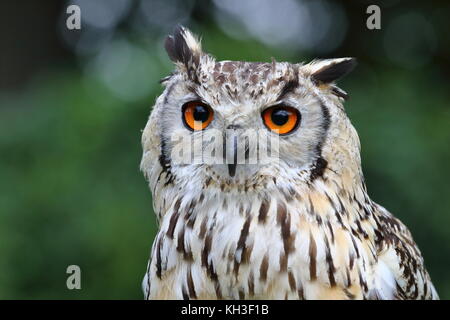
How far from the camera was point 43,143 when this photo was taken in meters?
4.61

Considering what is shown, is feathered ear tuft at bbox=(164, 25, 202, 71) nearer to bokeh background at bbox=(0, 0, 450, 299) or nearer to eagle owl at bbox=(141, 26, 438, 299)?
eagle owl at bbox=(141, 26, 438, 299)

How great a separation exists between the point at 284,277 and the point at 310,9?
552 centimetres

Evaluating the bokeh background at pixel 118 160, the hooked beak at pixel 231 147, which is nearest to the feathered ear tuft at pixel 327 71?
the hooked beak at pixel 231 147

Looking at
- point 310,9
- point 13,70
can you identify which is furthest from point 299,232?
point 310,9

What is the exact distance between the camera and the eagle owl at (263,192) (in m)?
1.98

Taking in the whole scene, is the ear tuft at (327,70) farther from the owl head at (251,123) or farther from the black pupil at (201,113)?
the black pupil at (201,113)

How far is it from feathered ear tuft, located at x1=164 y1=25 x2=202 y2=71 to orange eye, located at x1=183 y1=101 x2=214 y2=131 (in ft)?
0.48

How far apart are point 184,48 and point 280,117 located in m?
0.44

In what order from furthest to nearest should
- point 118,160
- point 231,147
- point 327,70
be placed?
point 118,160 → point 327,70 → point 231,147

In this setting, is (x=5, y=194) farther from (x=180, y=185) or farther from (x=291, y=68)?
(x=291, y=68)

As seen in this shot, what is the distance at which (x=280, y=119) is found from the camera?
2020 mm

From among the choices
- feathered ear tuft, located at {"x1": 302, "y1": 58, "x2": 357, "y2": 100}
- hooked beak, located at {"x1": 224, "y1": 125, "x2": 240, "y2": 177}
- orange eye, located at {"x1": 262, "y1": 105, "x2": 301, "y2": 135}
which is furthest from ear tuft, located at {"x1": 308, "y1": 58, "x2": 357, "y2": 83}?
hooked beak, located at {"x1": 224, "y1": 125, "x2": 240, "y2": 177}

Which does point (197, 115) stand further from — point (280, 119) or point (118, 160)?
point (118, 160)

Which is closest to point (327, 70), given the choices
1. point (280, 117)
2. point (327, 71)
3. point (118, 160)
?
point (327, 71)
